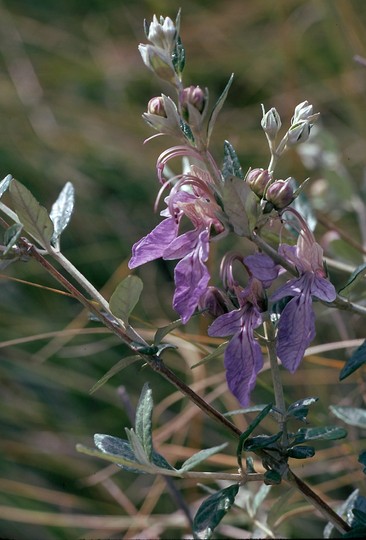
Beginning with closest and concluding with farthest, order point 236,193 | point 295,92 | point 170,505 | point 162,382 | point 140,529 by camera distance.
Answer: point 236,193 < point 140,529 < point 170,505 < point 162,382 < point 295,92

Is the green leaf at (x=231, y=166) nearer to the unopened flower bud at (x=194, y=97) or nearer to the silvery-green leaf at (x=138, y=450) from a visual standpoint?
the unopened flower bud at (x=194, y=97)

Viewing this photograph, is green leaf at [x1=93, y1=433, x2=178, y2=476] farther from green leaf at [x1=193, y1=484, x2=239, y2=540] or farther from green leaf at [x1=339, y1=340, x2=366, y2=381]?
green leaf at [x1=339, y1=340, x2=366, y2=381]

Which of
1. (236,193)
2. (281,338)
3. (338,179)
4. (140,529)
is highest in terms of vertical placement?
(236,193)

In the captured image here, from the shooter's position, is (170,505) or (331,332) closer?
(170,505)

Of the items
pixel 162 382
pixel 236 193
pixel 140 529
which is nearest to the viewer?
pixel 236 193

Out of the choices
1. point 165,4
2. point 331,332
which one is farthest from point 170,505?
point 165,4

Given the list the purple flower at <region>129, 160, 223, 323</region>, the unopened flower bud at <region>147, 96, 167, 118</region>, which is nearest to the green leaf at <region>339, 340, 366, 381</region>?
the purple flower at <region>129, 160, 223, 323</region>

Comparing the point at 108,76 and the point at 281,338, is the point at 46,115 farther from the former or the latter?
the point at 281,338

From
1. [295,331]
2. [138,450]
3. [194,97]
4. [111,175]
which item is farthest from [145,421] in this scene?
[111,175]
